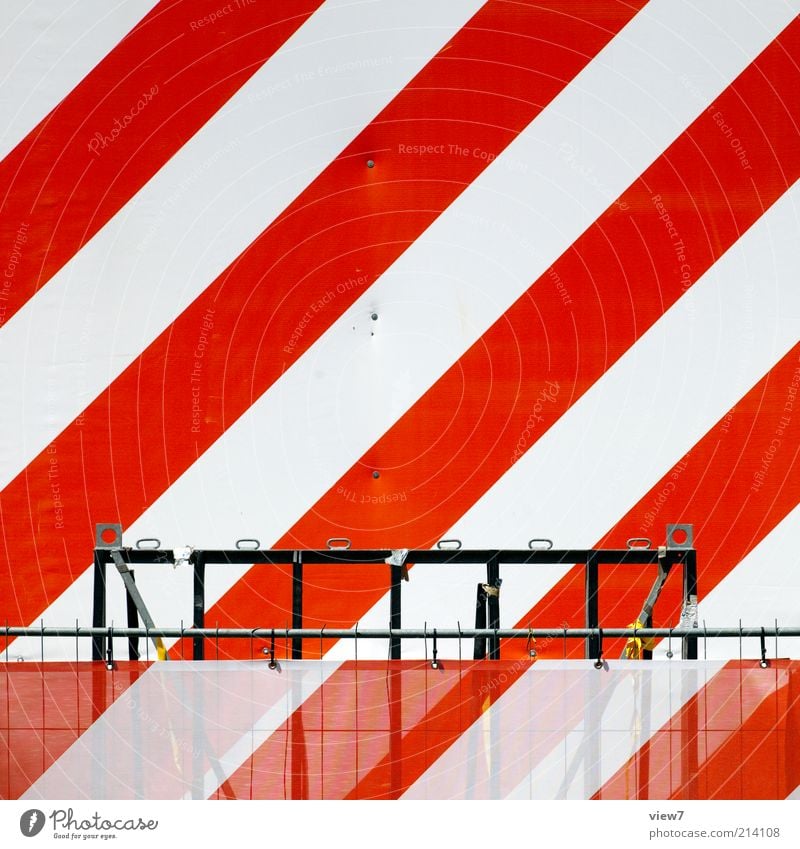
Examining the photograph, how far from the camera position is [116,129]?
3.92m

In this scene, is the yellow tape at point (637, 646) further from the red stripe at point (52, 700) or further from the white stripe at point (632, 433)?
the red stripe at point (52, 700)

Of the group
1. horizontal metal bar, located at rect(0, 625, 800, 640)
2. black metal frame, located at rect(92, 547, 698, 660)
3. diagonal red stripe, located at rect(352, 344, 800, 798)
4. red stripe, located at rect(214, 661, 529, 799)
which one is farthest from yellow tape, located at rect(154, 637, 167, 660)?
diagonal red stripe, located at rect(352, 344, 800, 798)

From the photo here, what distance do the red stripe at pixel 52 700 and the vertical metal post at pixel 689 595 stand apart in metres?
1.38

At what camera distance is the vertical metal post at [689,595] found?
3072 millimetres

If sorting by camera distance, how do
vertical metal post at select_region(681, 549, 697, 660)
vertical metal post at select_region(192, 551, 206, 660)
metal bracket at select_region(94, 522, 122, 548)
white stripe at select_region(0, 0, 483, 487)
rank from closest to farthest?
vertical metal post at select_region(681, 549, 697, 660) → metal bracket at select_region(94, 522, 122, 548) → vertical metal post at select_region(192, 551, 206, 660) → white stripe at select_region(0, 0, 483, 487)

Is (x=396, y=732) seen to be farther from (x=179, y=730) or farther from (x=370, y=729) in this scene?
(x=179, y=730)

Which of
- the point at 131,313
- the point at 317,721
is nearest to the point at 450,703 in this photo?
the point at 317,721

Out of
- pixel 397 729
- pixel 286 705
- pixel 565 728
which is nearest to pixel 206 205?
pixel 286 705

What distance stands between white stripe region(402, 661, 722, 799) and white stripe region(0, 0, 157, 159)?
8.18 ft

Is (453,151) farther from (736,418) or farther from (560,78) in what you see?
(736,418)

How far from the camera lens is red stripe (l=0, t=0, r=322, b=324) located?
3902 mm

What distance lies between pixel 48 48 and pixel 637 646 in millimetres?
2681

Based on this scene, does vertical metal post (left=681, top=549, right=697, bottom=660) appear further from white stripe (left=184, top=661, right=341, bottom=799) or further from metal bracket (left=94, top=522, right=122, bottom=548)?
metal bracket (left=94, top=522, right=122, bottom=548)
